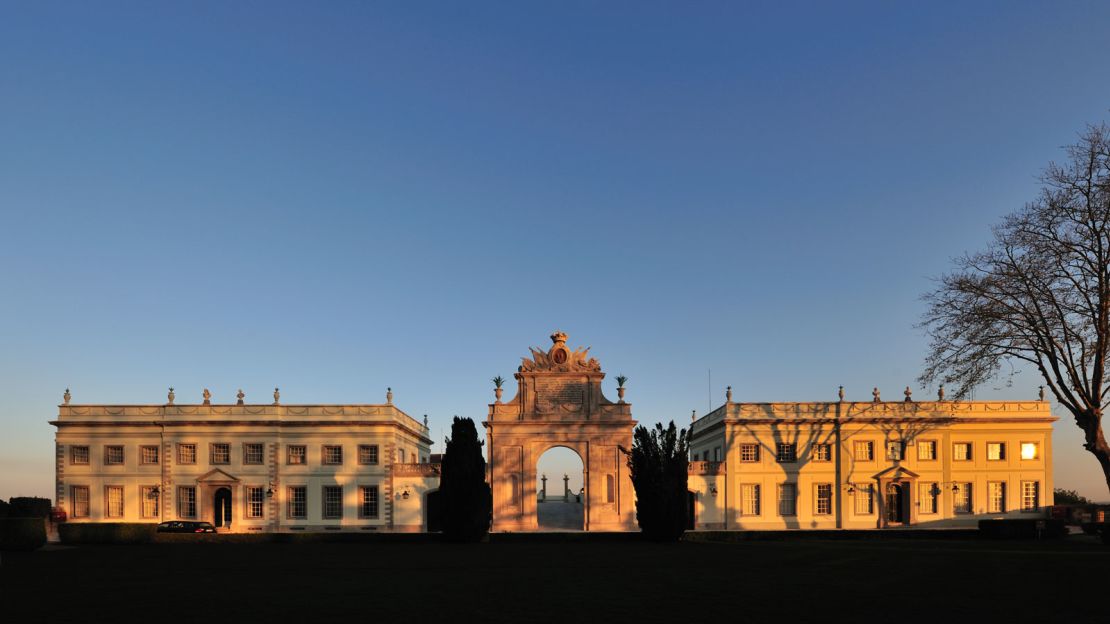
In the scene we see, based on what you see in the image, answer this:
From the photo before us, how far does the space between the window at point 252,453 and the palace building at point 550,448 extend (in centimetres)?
8

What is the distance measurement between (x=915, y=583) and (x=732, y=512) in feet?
119

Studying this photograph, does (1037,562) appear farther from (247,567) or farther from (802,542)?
(247,567)

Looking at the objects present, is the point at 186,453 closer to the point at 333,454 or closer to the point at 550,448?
the point at 333,454

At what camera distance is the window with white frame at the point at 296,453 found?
203ft

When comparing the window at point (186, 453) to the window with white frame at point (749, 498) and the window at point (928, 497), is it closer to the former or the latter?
the window with white frame at point (749, 498)

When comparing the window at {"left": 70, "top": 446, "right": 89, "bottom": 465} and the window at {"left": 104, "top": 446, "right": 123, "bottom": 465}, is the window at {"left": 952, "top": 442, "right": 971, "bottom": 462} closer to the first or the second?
the window at {"left": 104, "top": 446, "right": 123, "bottom": 465}

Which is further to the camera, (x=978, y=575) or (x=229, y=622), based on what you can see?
(x=978, y=575)

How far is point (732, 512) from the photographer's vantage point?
6072 cm

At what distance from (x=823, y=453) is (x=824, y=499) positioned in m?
2.89

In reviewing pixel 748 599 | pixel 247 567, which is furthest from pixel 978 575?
pixel 247 567

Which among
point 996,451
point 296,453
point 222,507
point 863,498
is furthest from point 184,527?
point 996,451

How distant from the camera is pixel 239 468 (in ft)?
202

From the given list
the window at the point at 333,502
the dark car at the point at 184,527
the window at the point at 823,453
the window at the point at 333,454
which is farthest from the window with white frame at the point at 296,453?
the window at the point at 823,453

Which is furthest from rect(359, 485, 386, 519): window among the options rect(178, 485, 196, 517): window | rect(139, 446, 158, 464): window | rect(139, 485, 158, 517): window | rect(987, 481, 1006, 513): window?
rect(987, 481, 1006, 513): window
